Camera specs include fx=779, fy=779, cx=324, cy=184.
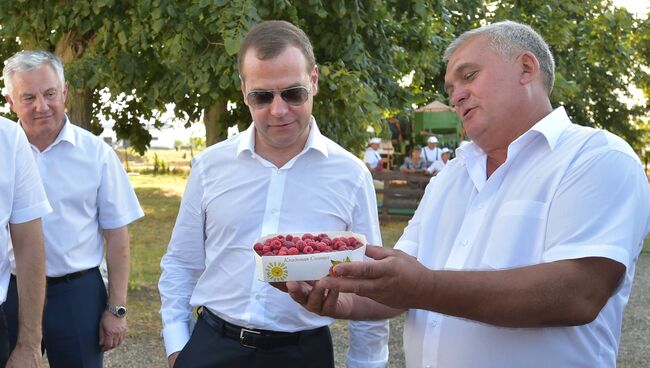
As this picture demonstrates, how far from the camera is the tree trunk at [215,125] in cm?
971

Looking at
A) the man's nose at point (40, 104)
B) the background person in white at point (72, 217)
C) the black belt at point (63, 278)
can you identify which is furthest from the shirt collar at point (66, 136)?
the black belt at point (63, 278)

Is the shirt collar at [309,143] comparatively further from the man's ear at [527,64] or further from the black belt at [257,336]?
the man's ear at [527,64]

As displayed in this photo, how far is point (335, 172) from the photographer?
2990 mm

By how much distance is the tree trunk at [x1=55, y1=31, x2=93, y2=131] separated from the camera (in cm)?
931

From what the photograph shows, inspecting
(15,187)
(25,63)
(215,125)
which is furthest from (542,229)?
(215,125)

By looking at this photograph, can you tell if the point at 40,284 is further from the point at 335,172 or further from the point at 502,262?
the point at 502,262

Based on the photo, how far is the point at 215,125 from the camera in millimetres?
9781

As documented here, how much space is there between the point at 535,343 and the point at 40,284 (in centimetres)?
A: 183

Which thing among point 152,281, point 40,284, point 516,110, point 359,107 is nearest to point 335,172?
point 516,110

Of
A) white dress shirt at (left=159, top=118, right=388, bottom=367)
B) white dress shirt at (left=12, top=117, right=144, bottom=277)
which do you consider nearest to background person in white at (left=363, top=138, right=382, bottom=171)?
white dress shirt at (left=12, top=117, right=144, bottom=277)

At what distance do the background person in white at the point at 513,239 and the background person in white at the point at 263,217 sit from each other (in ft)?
1.62

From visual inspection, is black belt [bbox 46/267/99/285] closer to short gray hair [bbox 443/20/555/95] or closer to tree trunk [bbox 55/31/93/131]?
short gray hair [bbox 443/20/555/95]

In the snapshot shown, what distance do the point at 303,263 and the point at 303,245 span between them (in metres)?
0.08

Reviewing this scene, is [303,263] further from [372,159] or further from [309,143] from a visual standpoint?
[372,159]
